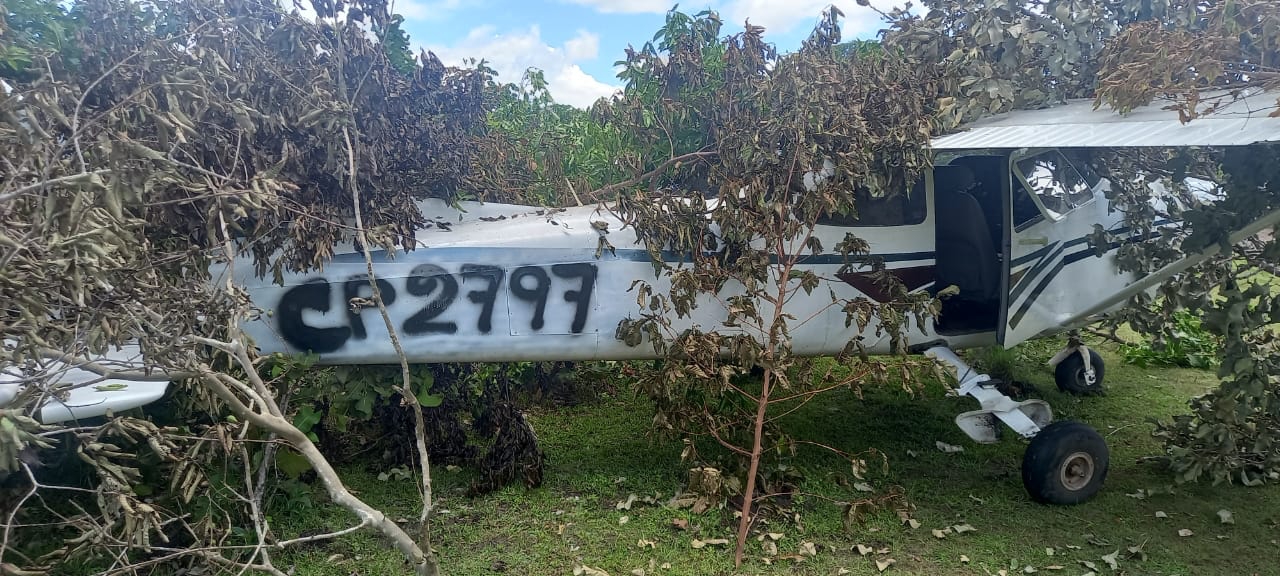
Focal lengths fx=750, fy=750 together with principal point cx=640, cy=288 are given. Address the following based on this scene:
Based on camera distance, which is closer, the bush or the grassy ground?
the grassy ground

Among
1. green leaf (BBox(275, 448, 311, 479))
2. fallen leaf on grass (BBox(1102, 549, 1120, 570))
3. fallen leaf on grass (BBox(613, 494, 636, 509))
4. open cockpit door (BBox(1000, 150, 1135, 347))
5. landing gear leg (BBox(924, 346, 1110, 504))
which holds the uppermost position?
open cockpit door (BBox(1000, 150, 1135, 347))

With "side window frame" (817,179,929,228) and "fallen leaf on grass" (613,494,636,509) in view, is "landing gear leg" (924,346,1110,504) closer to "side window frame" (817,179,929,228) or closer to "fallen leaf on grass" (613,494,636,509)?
"side window frame" (817,179,929,228)

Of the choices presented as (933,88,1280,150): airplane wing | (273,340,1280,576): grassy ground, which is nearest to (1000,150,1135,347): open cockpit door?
(933,88,1280,150): airplane wing

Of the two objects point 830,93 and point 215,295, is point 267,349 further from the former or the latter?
point 830,93

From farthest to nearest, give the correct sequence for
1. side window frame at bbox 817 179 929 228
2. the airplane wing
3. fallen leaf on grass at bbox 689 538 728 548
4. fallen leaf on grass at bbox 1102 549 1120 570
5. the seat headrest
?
the seat headrest < side window frame at bbox 817 179 929 228 < fallen leaf on grass at bbox 689 538 728 548 < fallen leaf on grass at bbox 1102 549 1120 570 < the airplane wing

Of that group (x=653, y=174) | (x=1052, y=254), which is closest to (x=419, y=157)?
(x=653, y=174)

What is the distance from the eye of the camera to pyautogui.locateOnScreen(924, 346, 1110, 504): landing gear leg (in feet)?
13.5

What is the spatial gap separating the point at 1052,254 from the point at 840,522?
2.31 meters

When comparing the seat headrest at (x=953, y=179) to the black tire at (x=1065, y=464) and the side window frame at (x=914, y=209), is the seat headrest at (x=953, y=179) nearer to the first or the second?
the side window frame at (x=914, y=209)

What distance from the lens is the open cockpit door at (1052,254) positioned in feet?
15.6

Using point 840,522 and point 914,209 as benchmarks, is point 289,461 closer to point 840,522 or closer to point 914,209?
point 840,522

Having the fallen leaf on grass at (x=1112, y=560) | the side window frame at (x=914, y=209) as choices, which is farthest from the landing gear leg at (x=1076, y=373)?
the fallen leaf on grass at (x=1112, y=560)

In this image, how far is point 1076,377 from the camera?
249 inches

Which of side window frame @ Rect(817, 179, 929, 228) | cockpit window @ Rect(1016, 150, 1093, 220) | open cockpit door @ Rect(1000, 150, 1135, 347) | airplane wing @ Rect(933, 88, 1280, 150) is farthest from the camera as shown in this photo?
cockpit window @ Rect(1016, 150, 1093, 220)
